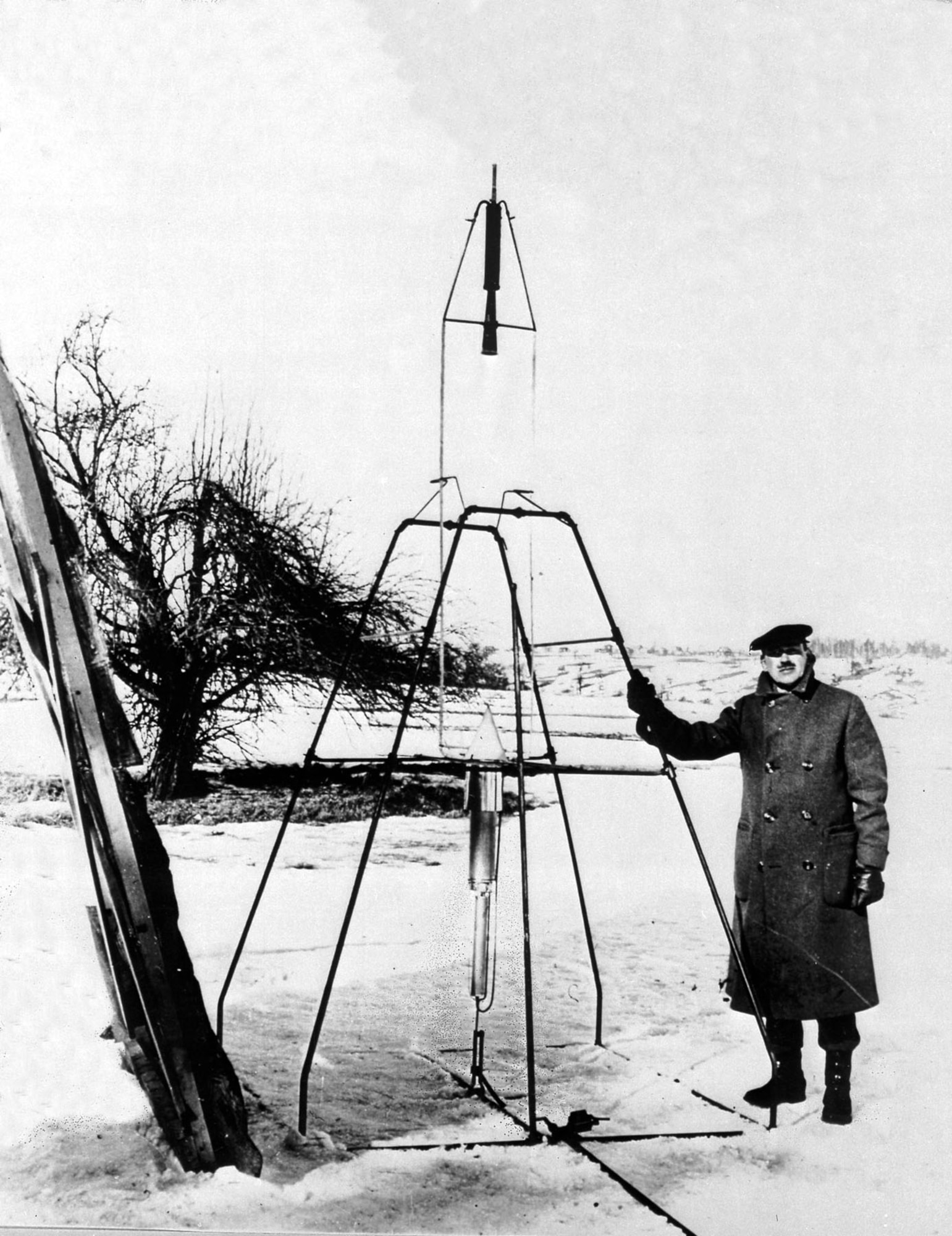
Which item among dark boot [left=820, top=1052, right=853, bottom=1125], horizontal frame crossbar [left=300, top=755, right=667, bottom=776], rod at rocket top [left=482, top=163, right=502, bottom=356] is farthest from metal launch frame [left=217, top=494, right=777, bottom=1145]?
rod at rocket top [left=482, top=163, right=502, bottom=356]

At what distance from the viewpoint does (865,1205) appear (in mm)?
2660

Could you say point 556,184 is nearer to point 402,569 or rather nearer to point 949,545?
point 402,569

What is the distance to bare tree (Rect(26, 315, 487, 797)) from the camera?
8.77ft

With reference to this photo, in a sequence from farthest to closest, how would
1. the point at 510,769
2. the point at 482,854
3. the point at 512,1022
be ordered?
the point at 512,1022
the point at 482,854
the point at 510,769

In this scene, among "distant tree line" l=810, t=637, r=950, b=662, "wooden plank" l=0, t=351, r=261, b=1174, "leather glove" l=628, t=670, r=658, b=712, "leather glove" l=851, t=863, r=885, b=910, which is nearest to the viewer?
"wooden plank" l=0, t=351, r=261, b=1174

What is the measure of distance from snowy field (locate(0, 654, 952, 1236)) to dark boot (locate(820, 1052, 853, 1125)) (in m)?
0.03

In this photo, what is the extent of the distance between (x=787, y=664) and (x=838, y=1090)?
1048mm

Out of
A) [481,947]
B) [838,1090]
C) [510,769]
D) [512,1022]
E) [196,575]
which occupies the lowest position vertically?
[838,1090]

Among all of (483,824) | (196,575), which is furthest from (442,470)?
(483,824)

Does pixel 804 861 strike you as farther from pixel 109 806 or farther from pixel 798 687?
pixel 109 806

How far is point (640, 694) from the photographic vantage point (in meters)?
2.73

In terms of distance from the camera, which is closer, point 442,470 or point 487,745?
point 487,745

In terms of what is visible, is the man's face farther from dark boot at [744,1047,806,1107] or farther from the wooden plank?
the wooden plank

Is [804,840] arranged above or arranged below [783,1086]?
above
